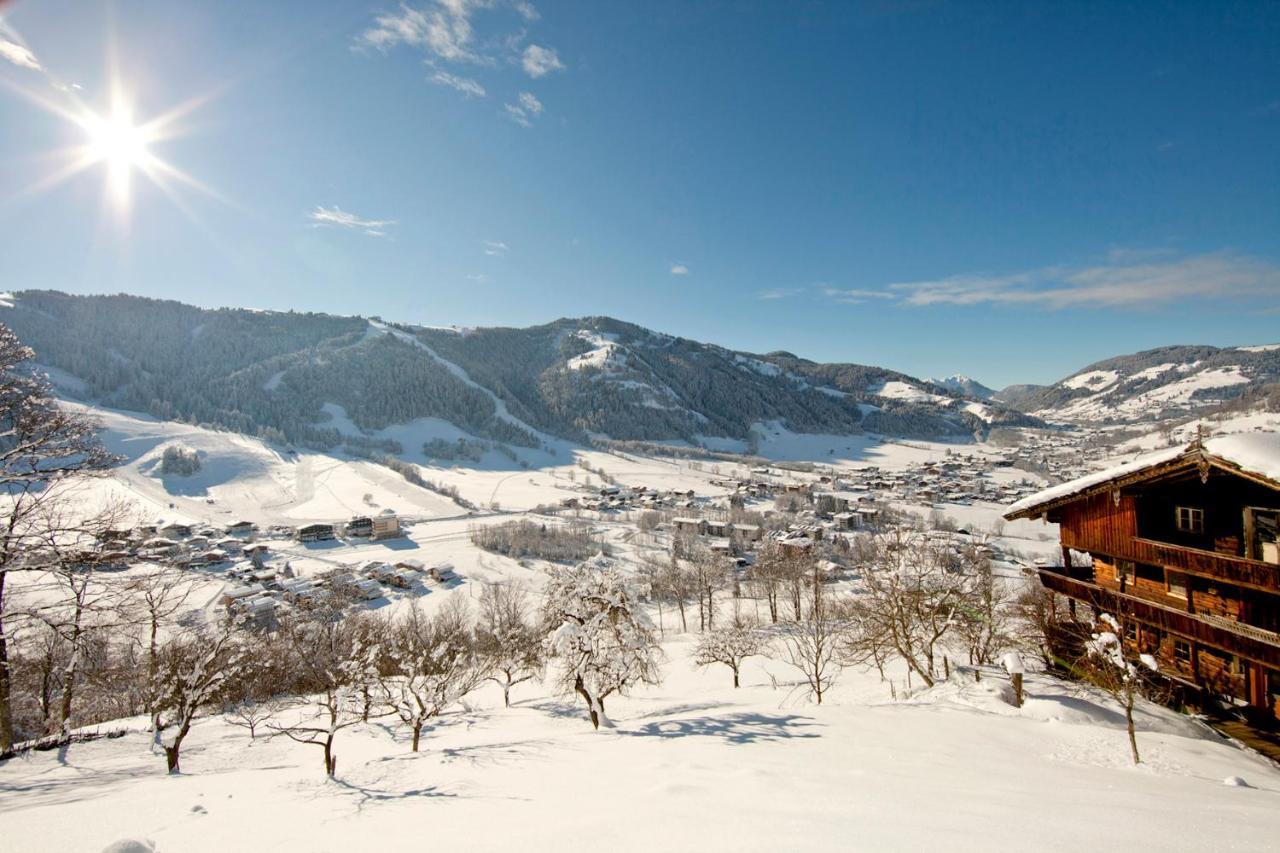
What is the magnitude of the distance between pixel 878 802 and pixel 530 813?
19.0ft

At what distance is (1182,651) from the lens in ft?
56.3

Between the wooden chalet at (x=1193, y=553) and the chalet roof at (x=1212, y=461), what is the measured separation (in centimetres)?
2

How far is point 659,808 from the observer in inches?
322

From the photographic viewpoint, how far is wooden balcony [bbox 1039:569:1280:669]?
41.9 feet

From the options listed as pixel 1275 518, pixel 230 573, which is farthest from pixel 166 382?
pixel 1275 518

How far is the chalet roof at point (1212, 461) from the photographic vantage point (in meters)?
12.1

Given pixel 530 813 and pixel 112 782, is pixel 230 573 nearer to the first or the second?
pixel 112 782

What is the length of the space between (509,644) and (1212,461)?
29.8 meters

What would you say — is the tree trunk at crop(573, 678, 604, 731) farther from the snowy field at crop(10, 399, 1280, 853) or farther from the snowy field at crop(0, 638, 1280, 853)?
the snowy field at crop(0, 638, 1280, 853)

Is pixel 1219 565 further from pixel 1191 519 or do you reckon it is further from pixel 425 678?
pixel 425 678

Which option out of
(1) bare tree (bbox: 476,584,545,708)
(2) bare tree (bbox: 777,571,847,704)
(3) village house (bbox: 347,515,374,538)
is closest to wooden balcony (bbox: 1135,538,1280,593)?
(2) bare tree (bbox: 777,571,847,704)

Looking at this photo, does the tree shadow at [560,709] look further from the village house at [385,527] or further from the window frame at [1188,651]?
the village house at [385,527]

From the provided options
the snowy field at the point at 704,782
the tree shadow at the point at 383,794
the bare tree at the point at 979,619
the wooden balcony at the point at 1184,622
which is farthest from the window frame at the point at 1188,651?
the tree shadow at the point at 383,794

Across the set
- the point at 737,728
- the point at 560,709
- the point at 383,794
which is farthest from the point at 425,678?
the point at 737,728
